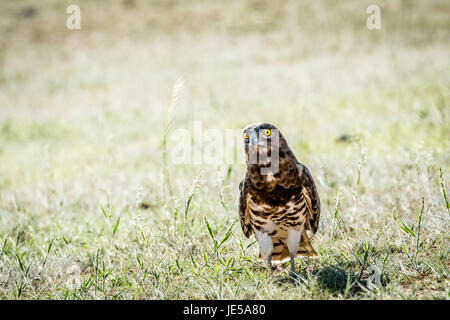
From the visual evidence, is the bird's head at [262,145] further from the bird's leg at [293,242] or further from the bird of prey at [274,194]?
the bird's leg at [293,242]

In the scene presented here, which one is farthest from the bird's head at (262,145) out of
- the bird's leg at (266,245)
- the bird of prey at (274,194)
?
the bird's leg at (266,245)

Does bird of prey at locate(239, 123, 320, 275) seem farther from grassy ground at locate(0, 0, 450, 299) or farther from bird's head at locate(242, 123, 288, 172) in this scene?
grassy ground at locate(0, 0, 450, 299)

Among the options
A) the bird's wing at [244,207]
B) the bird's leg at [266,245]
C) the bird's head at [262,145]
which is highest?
the bird's head at [262,145]

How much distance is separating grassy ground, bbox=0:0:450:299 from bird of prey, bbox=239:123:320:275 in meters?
0.22

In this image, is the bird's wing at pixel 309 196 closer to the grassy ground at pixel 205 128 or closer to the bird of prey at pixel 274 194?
the bird of prey at pixel 274 194

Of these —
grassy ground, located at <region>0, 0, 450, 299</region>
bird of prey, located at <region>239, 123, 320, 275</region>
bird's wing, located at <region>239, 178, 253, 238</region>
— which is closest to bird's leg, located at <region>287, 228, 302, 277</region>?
bird of prey, located at <region>239, 123, 320, 275</region>

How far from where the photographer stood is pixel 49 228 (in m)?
4.55

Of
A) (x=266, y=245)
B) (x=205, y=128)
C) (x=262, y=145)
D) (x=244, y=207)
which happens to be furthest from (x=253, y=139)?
(x=205, y=128)

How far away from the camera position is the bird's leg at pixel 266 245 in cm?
286

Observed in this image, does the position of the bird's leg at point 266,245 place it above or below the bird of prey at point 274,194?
below

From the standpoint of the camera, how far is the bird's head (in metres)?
2.58

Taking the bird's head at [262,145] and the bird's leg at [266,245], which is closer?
the bird's head at [262,145]

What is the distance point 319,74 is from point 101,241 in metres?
10.2
